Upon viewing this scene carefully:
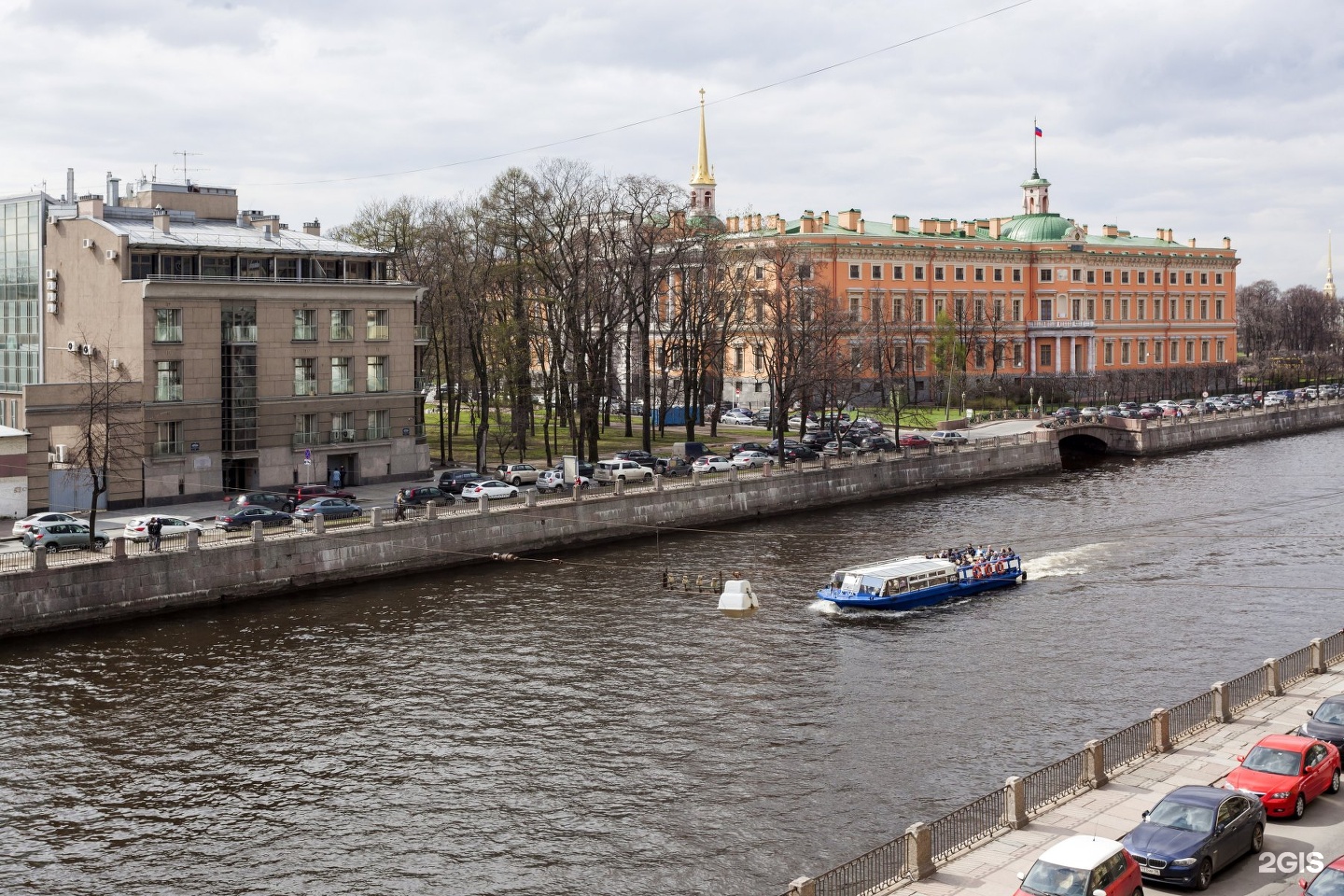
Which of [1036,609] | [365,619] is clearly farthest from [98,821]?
[1036,609]

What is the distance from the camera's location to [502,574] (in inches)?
2173

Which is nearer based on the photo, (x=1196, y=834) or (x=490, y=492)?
(x=1196, y=834)

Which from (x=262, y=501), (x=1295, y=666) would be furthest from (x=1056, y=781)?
(x=262, y=501)

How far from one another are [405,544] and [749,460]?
88.8ft

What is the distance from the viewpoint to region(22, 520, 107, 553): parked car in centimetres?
4828

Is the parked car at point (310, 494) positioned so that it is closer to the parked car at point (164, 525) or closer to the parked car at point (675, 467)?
the parked car at point (164, 525)

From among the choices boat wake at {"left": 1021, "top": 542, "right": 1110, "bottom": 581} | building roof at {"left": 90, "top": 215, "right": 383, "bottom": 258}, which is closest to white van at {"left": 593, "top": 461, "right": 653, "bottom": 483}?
building roof at {"left": 90, "top": 215, "right": 383, "bottom": 258}

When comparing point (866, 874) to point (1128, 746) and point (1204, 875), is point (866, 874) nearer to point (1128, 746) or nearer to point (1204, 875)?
point (1204, 875)

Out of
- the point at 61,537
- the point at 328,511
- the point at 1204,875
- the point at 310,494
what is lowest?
the point at 1204,875

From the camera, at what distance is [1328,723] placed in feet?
91.8

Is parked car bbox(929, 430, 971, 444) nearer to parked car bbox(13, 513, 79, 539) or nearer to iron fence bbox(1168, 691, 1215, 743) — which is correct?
parked car bbox(13, 513, 79, 539)

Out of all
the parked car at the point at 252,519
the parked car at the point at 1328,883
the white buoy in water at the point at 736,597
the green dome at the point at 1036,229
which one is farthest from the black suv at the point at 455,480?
the green dome at the point at 1036,229

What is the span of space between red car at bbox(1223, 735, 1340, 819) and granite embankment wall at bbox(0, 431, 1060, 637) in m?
35.1

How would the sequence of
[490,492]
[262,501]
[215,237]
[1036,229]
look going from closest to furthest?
[262,501]
[490,492]
[215,237]
[1036,229]
